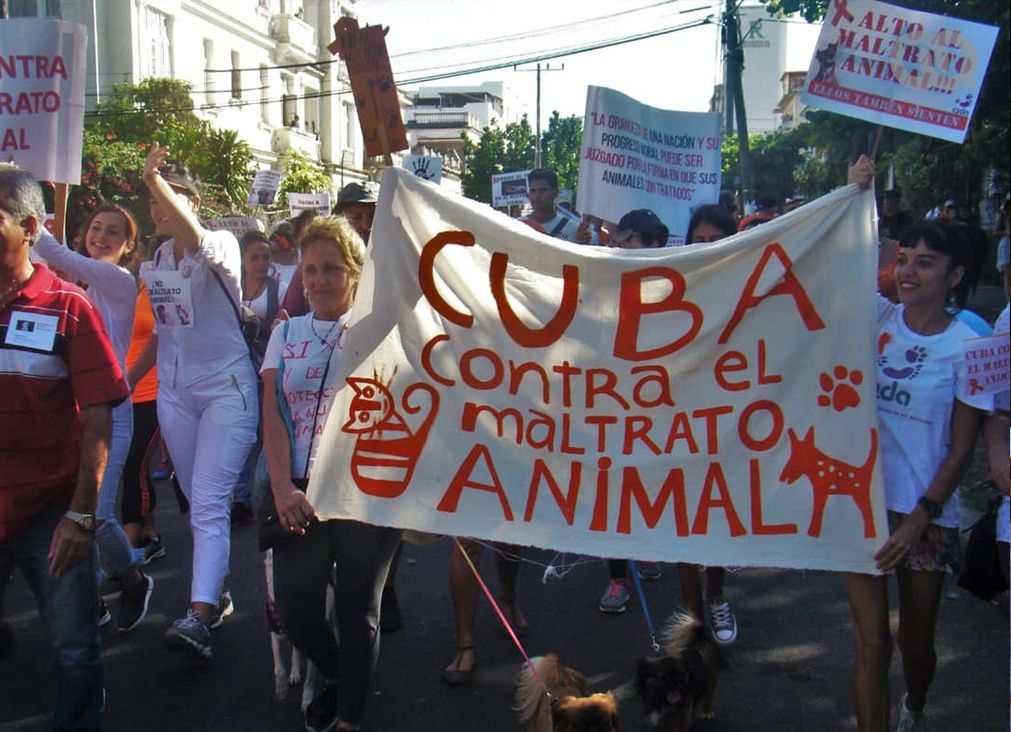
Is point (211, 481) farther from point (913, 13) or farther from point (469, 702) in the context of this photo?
point (913, 13)

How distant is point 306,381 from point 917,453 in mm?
2170

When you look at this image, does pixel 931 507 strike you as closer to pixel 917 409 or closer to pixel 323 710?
pixel 917 409

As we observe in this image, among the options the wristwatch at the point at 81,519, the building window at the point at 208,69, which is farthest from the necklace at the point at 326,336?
the building window at the point at 208,69

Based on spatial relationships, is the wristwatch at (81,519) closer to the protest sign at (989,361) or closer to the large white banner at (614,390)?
the large white banner at (614,390)

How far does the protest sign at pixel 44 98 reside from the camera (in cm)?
506

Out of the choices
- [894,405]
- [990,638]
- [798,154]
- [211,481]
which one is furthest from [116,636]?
[798,154]

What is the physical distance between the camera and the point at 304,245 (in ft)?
13.1

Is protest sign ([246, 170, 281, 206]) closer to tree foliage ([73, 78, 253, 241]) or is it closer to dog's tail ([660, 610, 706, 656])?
tree foliage ([73, 78, 253, 241])

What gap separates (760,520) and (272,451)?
176cm

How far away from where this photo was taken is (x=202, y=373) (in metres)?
4.85

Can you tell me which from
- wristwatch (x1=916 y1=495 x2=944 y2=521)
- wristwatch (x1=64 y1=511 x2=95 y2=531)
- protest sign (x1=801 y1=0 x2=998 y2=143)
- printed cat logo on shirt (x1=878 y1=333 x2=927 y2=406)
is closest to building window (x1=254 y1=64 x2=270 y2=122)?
protest sign (x1=801 y1=0 x2=998 y2=143)

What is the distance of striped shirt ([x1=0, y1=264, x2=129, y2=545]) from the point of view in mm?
3316

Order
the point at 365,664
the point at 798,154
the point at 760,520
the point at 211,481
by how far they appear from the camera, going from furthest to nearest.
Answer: the point at 798,154
the point at 211,481
the point at 365,664
the point at 760,520

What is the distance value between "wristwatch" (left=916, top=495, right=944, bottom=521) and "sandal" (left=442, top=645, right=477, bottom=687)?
207 centimetres
